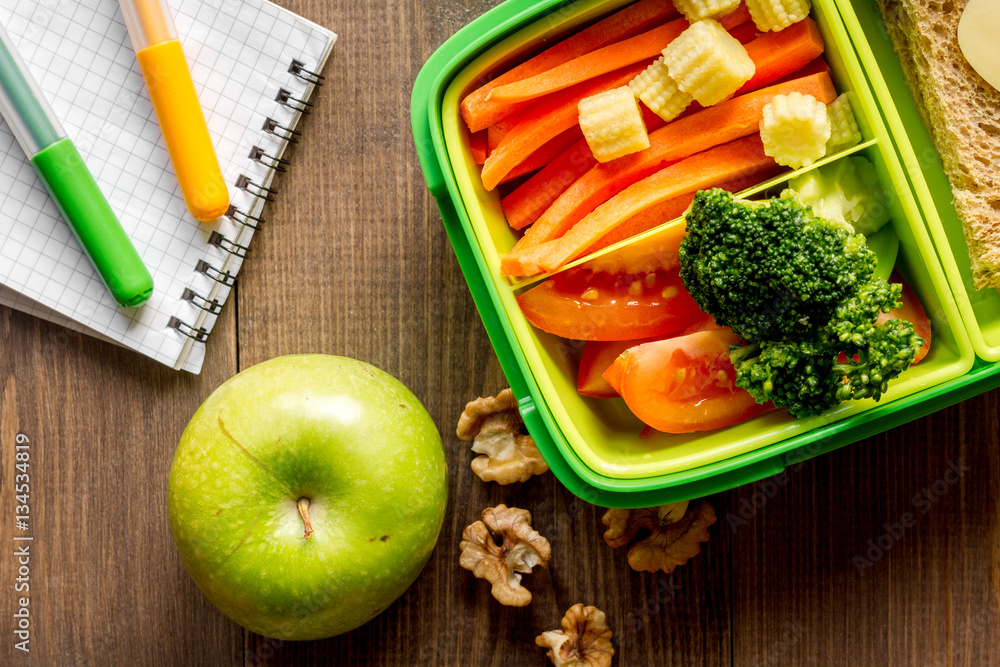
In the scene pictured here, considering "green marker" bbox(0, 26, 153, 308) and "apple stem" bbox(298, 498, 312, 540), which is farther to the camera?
"green marker" bbox(0, 26, 153, 308)

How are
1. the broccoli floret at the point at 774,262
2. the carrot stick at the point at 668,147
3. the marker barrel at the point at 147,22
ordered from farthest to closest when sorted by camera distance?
1. the marker barrel at the point at 147,22
2. the carrot stick at the point at 668,147
3. the broccoli floret at the point at 774,262

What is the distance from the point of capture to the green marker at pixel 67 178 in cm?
115

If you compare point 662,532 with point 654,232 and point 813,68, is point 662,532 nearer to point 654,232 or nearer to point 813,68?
point 654,232

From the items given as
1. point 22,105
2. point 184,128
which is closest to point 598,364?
point 184,128

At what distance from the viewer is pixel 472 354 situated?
4.08ft

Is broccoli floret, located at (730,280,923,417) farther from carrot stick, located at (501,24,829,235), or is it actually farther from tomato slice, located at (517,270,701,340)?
carrot stick, located at (501,24,829,235)

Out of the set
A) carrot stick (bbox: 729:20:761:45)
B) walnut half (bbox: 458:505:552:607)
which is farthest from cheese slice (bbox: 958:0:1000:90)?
walnut half (bbox: 458:505:552:607)

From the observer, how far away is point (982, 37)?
1.04 meters

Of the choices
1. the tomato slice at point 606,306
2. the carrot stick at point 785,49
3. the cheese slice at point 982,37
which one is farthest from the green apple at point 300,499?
the cheese slice at point 982,37

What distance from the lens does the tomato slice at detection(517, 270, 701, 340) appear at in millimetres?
1059

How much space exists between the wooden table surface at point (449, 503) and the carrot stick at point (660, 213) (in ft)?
0.98

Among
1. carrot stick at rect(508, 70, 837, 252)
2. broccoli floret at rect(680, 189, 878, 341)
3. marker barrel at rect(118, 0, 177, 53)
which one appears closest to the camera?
broccoli floret at rect(680, 189, 878, 341)

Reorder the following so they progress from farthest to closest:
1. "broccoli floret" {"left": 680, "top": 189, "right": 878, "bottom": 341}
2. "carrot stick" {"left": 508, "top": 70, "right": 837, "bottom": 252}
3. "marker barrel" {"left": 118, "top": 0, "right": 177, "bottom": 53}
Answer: "marker barrel" {"left": 118, "top": 0, "right": 177, "bottom": 53} → "carrot stick" {"left": 508, "top": 70, "right": 837, "bottom": 252} → "broccoli floret" {"left": 680, "top": 189, "right": 878, "bottom": 341}

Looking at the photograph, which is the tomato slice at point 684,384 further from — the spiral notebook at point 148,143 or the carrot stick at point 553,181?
the spiral notebook at point 148,143
